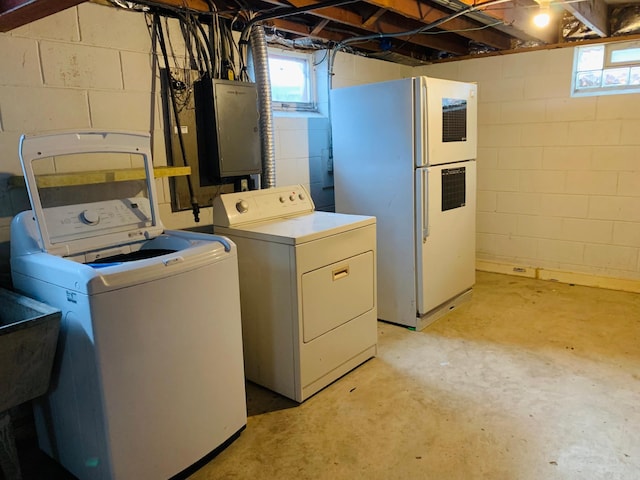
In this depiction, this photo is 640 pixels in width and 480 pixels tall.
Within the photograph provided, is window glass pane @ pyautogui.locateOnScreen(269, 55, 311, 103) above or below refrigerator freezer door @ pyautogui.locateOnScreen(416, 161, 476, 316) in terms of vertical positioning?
above

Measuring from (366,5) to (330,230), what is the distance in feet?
5.72

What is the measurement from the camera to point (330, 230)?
2471mm

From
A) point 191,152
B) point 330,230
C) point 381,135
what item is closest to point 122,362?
point 330,230

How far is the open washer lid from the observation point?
73.1 inches

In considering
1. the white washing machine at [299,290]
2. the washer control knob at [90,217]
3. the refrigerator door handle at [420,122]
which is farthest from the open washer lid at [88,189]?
the refrigerator door handle at [420,122]

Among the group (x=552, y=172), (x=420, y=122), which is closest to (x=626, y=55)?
(x=552, y=172)

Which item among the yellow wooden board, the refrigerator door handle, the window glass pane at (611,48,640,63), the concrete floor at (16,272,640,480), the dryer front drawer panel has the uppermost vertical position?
the window glass pane at (611,48,640,63)

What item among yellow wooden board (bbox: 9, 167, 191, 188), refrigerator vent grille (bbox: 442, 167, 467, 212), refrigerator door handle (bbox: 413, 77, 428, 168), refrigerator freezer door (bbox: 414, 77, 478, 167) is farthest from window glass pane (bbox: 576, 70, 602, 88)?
yellow wooden board (bbox: 9, 167, 191, 188)

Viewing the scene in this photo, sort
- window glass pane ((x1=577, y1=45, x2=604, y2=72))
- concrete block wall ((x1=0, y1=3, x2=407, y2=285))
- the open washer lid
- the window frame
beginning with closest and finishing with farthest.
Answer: the open washer lid
concrete block wall ((x1=0, y1=3, x2=407, y2=285))
the window frame
window glass pane ((x1=577, y1=45, x2=604, y2=72))

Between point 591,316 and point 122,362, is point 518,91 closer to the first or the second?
point 591,316

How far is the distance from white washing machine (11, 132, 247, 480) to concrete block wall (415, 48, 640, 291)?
3.22 meters

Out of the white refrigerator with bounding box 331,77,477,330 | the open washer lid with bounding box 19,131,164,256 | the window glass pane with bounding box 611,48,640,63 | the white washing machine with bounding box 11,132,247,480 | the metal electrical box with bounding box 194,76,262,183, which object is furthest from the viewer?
the window glass pane with bounding box 611,48,640,63

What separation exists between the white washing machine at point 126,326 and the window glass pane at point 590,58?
Answer: 3.55 m

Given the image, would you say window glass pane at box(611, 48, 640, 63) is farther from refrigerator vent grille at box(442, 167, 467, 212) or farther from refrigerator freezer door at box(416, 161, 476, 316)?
refrigerator vent grille at box(442, 167, 467, 212)
